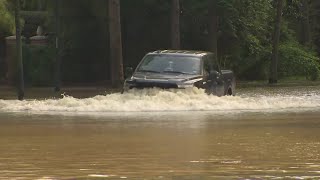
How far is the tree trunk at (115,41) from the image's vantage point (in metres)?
25.2

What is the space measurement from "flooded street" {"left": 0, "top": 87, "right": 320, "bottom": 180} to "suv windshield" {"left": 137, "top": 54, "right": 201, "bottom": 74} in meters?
0.93

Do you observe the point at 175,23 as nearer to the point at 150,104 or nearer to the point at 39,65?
the point at 39,65

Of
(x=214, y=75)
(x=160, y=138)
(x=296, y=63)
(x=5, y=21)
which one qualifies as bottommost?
(x=160, y=138)

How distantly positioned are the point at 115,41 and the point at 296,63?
10.2 metres

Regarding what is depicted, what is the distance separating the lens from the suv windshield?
58.3ft

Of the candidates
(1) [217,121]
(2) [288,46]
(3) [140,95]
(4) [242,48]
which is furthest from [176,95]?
(2) [288,46]

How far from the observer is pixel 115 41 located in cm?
2556

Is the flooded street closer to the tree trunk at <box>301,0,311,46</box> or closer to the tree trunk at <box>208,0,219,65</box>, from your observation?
the tree trunk at <box>208,0,219,65</box>

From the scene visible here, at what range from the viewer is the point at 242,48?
Answer: 31.3 meters

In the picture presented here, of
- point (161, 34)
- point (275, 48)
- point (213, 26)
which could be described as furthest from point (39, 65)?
point (275, 48)

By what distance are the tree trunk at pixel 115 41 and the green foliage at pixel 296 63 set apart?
9549 millimetres

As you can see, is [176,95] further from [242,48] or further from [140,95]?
[242,48]

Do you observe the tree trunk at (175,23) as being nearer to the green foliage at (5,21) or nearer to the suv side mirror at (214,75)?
the green foliage at (5,21)

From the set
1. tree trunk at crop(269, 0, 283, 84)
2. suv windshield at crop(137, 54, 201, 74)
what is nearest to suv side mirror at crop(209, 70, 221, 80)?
suv windshield at crop(137, 54, 201, 74)
